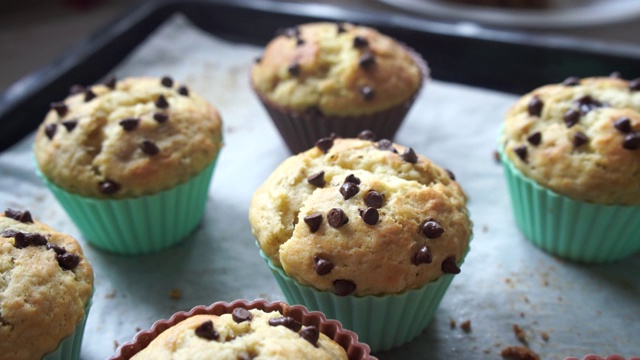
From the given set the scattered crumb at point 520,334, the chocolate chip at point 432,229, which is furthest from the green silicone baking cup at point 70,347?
the scattered crumb at point 520,334

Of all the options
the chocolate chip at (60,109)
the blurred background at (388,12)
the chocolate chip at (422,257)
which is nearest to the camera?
the chocolate chip at (422,257)

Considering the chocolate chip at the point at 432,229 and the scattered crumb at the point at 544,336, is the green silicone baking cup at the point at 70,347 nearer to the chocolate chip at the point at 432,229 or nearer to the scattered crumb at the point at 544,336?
the chocolate chip at the point at 432,229

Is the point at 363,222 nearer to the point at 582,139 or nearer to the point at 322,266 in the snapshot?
the point at 322,266

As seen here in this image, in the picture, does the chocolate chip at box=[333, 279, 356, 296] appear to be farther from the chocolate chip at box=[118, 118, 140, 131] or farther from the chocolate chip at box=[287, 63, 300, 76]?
the chocolate chip at box=[287, 63, 300, 76]

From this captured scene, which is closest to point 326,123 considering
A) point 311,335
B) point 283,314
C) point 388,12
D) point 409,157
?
point 409,157

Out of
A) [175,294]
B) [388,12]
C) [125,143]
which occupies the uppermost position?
[125,143]

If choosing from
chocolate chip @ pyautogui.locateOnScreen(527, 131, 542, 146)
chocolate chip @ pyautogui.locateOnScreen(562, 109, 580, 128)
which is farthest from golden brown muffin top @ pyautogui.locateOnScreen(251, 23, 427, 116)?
chocolate chip @ pyautogui.locateOnScreen(562, 109, 580, 128)
